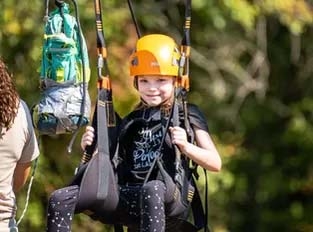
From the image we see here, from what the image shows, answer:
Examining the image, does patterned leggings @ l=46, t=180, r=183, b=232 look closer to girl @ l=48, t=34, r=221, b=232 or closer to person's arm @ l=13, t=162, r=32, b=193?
girl @ l=48, t=34, r=221, b=232

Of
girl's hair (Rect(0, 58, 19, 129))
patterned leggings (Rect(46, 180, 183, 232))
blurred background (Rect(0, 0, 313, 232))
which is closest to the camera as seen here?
girl's hair (Rect(0, 58, 19, 129))

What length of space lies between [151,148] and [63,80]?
0.45m

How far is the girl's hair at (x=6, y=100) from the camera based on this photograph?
5.33 m

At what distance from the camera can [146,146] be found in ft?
18.7

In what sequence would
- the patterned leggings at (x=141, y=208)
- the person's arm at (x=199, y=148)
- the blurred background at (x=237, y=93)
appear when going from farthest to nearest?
the blurred background at (x=237, y=93) → the person's arm at (x=199, y=148) → the patterned leggings at (x=141, y=208)

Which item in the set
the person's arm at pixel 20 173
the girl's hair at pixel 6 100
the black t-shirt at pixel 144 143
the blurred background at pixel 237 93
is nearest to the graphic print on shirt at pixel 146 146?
the black t-shirt at pixel 144 143

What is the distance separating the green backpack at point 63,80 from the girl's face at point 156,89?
258mm

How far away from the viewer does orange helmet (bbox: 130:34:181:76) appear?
569cm

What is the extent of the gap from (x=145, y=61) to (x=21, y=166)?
2.13 feet

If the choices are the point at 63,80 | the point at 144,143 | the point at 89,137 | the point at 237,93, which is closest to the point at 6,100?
the point at 63,80

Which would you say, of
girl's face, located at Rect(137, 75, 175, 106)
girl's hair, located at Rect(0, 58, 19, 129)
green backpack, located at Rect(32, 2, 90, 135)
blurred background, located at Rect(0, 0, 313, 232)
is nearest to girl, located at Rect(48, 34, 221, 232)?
girl's face, located at Rect(137, 75, 175, 106)

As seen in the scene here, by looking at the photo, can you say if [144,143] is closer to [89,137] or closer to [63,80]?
[89,137]

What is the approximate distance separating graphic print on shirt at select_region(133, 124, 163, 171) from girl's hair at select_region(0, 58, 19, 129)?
591 millimetres

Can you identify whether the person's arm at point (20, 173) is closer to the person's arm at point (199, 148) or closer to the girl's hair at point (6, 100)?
the girl's hair at point (6, 100)
